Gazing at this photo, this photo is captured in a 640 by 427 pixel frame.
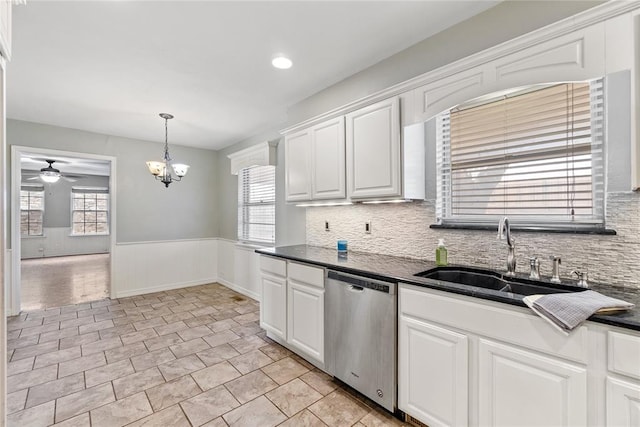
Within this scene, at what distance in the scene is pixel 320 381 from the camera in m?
2.29

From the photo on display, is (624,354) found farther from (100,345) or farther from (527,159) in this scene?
(100,345)

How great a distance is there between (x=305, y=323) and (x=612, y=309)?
1.97 m

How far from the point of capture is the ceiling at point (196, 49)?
185cm

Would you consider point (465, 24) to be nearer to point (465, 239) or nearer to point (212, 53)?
point (465, 239)

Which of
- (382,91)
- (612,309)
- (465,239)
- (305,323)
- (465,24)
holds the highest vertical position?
(465,24)

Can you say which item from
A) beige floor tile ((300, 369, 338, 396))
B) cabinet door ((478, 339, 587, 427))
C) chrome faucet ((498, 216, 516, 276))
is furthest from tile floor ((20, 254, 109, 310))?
chrome faucet ((498, 216, 516, 276))

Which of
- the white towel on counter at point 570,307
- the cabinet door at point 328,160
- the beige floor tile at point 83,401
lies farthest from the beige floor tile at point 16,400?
the white towel on counter at point 570,307

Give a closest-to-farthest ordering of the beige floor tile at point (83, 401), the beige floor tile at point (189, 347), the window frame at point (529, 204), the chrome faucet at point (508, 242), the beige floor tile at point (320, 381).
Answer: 1. the window frame at point (529, 204)
2. the chrome faucet at point (508, 242)
3. the beige floor tile at point (83, 401)
4. the beige floor tile at point (320, 381)
5. the beige floor tile at point (189, 347)

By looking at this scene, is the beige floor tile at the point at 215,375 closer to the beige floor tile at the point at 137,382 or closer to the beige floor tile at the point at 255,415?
the beige floor tile at the point at 137,382

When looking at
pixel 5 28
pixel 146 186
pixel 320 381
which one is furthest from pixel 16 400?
pixel 146 186

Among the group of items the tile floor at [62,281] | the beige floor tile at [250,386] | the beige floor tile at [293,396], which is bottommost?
the tile floor at [62,281]

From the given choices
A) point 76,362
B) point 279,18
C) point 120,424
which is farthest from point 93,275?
point 279,18

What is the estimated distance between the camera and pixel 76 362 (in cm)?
259

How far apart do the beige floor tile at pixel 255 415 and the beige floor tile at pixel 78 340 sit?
2165 mm
